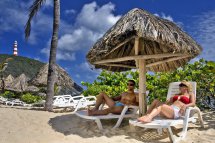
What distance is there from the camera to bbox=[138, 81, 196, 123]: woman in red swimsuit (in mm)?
6109

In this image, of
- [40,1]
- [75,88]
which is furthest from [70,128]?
[75,88]

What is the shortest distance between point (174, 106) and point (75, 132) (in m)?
2.26

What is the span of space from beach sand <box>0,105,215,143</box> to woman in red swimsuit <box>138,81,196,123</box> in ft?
1.73

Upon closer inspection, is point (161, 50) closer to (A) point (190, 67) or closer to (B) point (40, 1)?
(A) point (190, 67)

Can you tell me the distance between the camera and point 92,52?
23.8 ft

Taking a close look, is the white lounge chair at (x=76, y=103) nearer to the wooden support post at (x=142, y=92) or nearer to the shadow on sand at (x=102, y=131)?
the shadow on sand at (x=102, y=131)

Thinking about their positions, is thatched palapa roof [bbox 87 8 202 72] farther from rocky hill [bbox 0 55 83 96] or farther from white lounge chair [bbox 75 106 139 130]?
rocky hill [bbox 0 55 83 96]

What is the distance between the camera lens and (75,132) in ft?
23.1

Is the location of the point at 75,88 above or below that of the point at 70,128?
above

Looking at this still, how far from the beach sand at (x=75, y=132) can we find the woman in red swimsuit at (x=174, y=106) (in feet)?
1.73

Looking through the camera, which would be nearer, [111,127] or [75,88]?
[111,127]

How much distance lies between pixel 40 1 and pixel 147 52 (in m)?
5.40

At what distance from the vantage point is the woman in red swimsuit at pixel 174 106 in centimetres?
611


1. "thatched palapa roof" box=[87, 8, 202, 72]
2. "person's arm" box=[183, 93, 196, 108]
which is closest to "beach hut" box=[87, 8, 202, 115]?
"thatched palapa roof" box=[87, 8, 202, 72]
